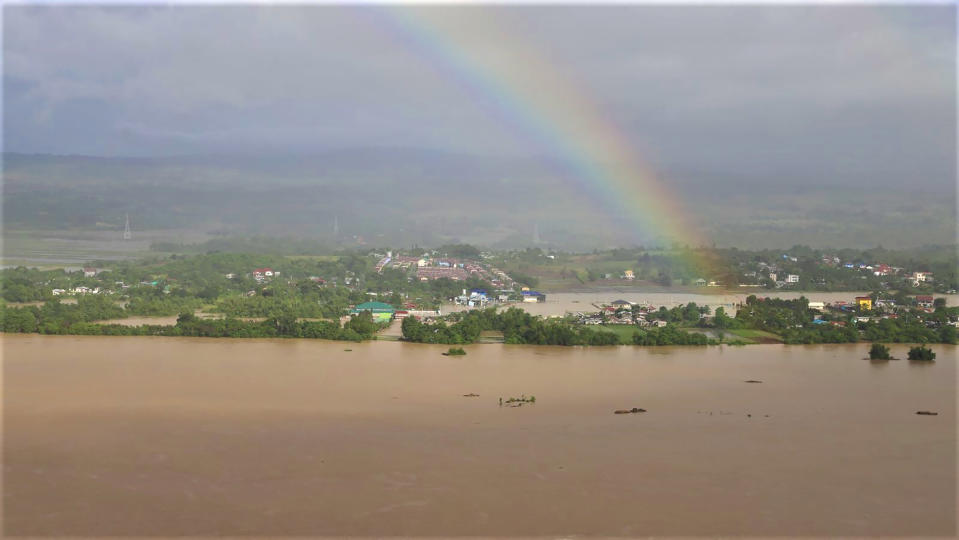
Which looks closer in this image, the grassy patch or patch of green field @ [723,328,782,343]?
the grassy patch

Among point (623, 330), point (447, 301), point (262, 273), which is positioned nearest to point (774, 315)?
point (623, 330)

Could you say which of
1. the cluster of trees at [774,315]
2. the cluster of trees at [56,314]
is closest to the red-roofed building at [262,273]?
the cluster of trees at [56,314]

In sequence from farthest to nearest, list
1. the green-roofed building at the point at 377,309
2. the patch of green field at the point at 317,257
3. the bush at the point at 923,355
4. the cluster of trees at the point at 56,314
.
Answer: the patch of green field at the point at 317,257 < the green-roofed building at the point at 377,309 < the cluster of trees at the point at 56,314 < the bush at the point at 923,355

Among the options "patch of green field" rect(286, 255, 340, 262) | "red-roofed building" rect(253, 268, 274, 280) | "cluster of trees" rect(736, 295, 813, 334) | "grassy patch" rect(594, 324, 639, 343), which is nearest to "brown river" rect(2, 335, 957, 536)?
"grassy patch" rect(594, 324, 639, 343)

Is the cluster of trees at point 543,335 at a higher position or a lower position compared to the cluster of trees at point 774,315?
lower

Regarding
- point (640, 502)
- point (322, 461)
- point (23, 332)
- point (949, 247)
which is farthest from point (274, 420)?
point (949, 247)

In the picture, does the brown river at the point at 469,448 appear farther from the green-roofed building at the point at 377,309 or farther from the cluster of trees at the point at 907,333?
the green-roofed building at the point at 377,309

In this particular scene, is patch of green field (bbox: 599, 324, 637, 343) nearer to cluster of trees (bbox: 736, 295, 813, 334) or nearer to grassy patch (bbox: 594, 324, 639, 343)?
grassy patch (bbox: 594, 324, 639, 343)
